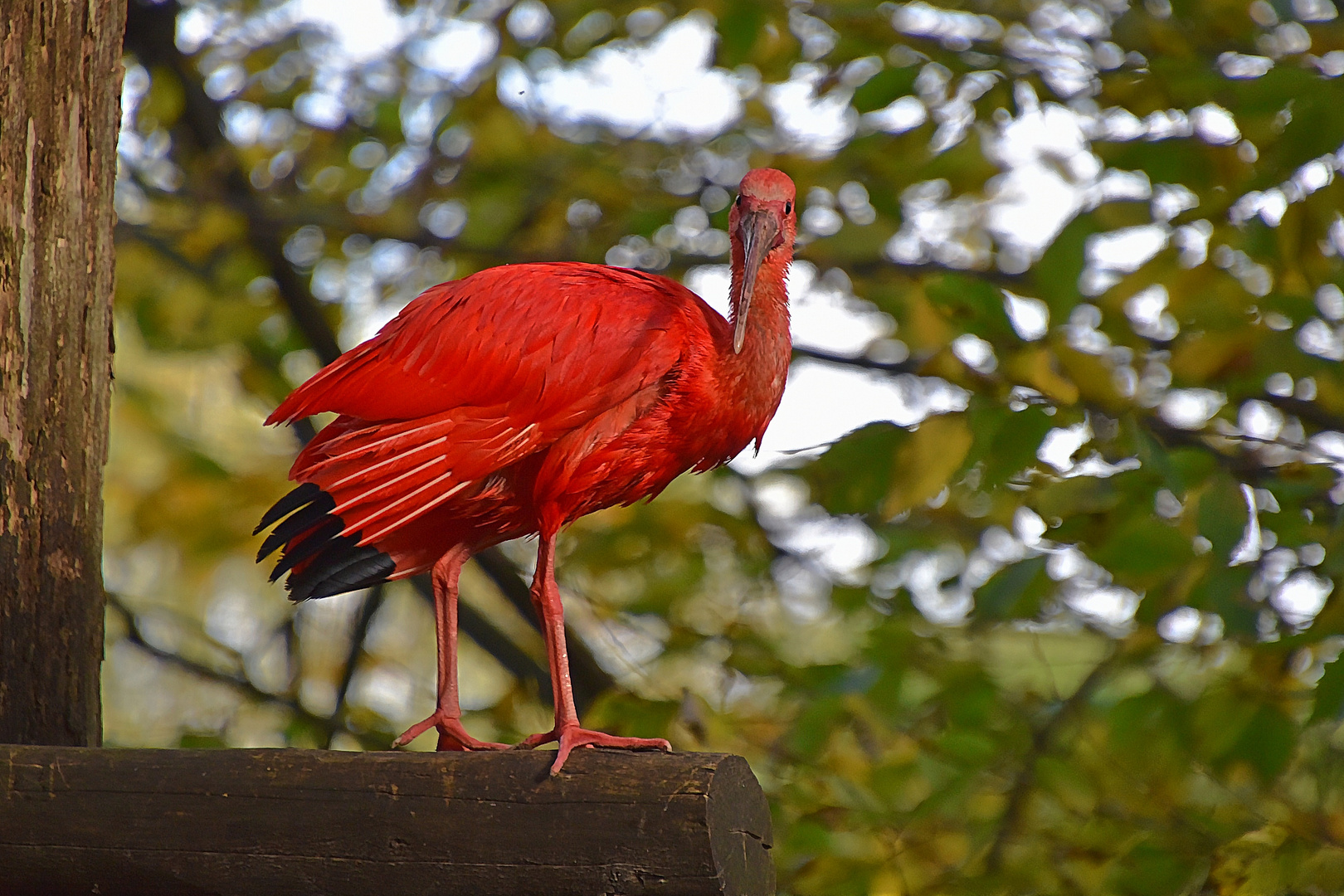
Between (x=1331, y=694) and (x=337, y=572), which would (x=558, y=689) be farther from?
(x=1331, y=694)

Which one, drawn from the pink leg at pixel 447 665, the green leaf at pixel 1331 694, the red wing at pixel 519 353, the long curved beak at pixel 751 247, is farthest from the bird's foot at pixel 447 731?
the green leaf at pixel 1331 694

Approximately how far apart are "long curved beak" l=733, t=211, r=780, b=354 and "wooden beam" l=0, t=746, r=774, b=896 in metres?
1.01

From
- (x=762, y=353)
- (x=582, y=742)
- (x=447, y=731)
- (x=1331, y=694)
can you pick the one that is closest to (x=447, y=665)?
(x=447, y=731)

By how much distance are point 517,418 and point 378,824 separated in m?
0.79

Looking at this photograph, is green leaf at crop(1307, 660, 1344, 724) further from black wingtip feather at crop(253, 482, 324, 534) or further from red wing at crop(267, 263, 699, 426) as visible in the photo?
black wingtip feather at crop(253, 482, 324, 534)

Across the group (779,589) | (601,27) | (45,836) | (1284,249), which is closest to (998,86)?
(1284,249)

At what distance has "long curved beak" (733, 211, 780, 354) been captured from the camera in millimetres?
2693

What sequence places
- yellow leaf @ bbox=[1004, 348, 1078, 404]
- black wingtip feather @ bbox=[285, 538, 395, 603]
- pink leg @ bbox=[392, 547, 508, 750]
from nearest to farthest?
black wingtip feather @ bbox=[285, 538, 395, 603] → pink leg @ bbox=[392, 547, 508, 750] → yellow leaf @ bbox=[1004, 348, 1078, 404]

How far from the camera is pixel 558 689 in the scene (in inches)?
95.0

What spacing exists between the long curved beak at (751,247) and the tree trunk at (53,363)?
137cm

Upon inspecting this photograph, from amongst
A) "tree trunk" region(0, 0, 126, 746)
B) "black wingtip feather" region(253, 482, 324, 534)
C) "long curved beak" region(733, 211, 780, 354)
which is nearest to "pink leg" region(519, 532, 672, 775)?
"black wingtip feather" region(253, 482, 324, 534)

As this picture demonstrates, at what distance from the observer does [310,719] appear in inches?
205

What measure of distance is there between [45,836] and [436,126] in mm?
4372

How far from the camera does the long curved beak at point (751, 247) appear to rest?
2693mm
